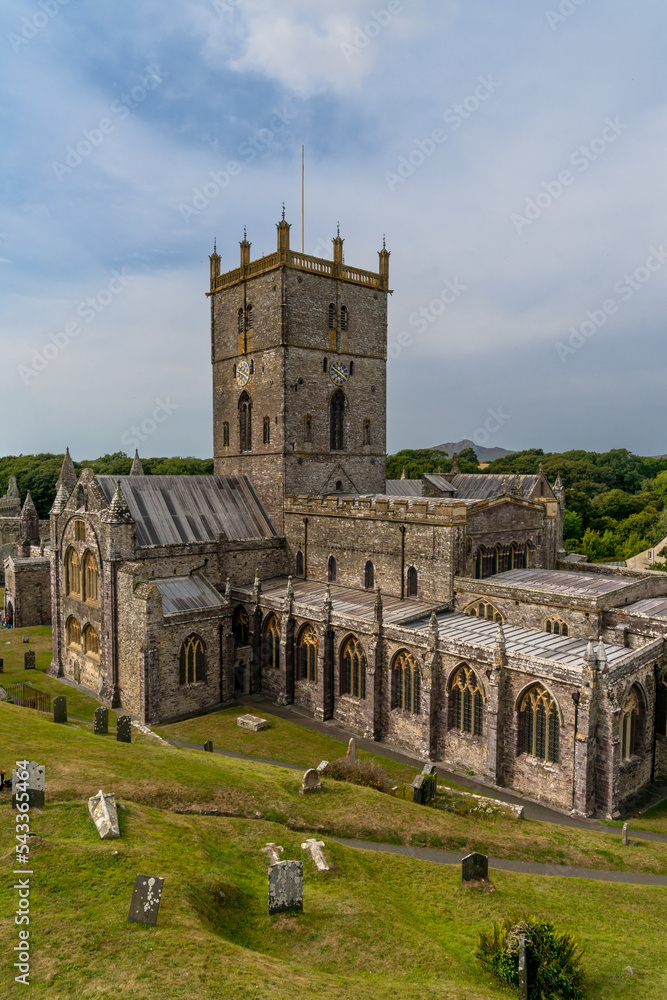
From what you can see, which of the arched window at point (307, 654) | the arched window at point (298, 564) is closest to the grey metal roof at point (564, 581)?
the arched window at point (307, 654)

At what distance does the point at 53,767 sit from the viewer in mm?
19109

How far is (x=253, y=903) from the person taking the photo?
1462 cm

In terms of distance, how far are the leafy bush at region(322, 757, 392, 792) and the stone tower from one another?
20.8m

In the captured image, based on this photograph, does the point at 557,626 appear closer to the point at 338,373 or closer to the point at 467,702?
the point at 467,702

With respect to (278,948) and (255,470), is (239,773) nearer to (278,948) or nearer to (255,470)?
(278,948)

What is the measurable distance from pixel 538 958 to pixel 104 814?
1039 cm

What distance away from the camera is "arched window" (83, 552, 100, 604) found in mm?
37812

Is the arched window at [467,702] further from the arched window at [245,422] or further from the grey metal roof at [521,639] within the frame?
the arched window at [245,422]

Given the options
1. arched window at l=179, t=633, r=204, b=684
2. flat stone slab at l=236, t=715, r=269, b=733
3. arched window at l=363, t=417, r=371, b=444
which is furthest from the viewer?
arched window at l=363, t=417, r=371, b=444

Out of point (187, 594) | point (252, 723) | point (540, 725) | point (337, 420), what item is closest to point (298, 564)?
point (187, 594)

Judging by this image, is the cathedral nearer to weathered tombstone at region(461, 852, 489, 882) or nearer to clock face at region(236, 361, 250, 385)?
clock face at region(236, 361, 250, 385)

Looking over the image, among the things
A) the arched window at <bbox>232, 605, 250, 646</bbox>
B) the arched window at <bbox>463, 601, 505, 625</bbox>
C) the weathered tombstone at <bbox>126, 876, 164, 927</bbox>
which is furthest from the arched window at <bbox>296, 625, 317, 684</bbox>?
the weathered tombstone at <bbox>126, 876, 164, 927</bbox>

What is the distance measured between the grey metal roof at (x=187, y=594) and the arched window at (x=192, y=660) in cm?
178

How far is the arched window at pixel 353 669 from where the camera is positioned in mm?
32656
